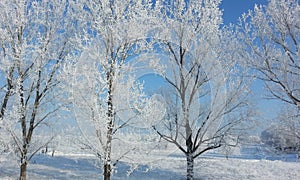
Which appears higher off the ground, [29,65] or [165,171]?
[29,65]

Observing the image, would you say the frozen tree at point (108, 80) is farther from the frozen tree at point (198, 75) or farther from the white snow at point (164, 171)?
the white snow at point (164, 171)

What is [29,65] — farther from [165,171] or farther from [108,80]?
[165,171]

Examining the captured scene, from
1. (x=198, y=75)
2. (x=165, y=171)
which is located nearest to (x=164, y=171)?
(x=165, y=171)

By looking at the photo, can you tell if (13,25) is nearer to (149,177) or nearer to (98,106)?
(98,106)

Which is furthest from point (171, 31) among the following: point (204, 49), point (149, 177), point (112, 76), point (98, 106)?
point (149, 177)

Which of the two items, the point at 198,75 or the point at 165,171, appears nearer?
the point at 198,75

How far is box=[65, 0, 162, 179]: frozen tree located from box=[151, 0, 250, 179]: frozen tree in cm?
327

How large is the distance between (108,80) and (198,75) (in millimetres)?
5819

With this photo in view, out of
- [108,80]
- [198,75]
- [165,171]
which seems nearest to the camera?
[108,80]

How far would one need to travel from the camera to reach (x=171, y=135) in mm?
11156

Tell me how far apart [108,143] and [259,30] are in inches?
299

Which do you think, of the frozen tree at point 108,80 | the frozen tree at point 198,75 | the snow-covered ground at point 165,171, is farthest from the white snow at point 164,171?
the frozen tree at point 108,80

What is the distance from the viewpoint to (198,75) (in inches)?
475

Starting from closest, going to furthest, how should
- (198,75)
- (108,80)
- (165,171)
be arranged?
(108,80) < (198,75) < (165,171)
